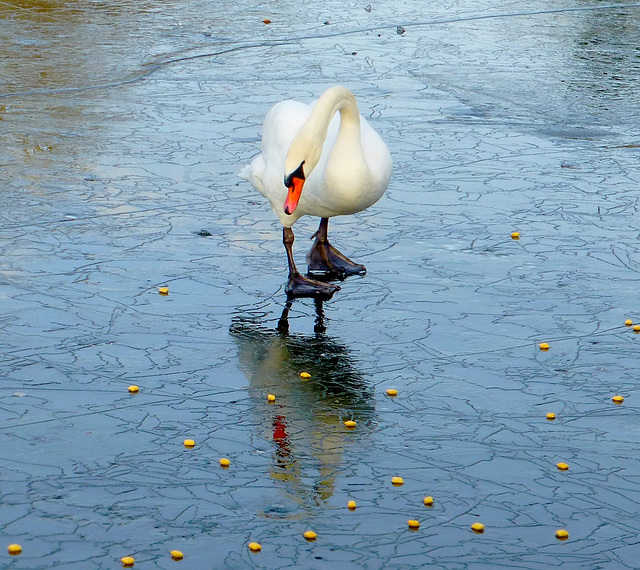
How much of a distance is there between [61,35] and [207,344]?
8.38 meters

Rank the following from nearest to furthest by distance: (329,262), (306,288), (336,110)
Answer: (336,110)
(306,288)
(329,262)

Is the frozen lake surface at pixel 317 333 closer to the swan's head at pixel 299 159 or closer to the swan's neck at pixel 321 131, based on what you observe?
the swan's head at pixel 299 159

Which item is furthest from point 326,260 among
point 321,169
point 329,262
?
point 321,169

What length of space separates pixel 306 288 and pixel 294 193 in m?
0.70

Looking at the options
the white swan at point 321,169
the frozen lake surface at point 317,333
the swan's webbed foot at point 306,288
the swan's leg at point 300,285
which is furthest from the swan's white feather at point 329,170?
the frozen lake surface at point 317,333

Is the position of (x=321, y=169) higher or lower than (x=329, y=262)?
higher

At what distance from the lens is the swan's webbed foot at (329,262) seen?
6706 millimetres

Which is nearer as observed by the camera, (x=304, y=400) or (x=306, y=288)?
(x=304, y=400)

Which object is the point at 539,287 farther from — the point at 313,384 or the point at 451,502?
the point at 451,502

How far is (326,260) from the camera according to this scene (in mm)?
6777

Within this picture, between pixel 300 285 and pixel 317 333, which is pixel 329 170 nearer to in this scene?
pixel 300 285

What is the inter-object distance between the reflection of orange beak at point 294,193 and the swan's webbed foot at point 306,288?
0.66 metres

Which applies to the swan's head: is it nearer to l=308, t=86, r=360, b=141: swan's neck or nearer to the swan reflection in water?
l=308, t=86, r=360, b=141: swan's neck

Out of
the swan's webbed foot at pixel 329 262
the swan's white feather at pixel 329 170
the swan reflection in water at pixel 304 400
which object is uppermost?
the swan's white feather at pixel 329 170
